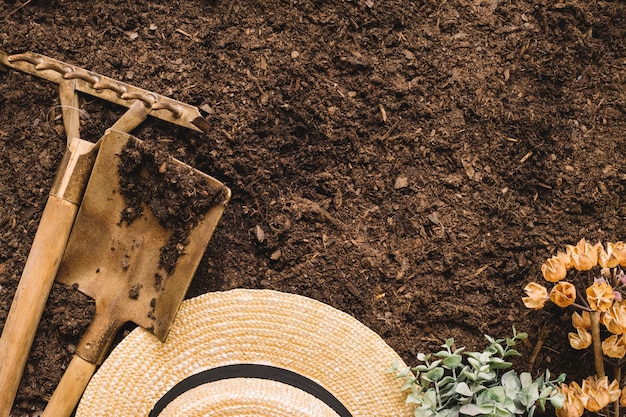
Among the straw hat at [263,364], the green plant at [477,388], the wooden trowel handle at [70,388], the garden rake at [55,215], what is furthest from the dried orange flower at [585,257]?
the wooden trowel handle at [70,388]

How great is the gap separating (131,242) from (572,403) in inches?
47.5

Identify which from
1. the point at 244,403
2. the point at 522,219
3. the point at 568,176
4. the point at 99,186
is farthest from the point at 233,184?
the point at 568,176

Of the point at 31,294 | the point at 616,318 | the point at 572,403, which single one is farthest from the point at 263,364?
the point at 616,318

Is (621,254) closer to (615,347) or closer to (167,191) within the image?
(615,347)

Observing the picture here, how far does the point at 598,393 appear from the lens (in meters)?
1.44

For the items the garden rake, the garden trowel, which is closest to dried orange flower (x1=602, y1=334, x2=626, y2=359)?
the garden trowel

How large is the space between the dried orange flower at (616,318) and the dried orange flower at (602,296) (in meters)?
0.02

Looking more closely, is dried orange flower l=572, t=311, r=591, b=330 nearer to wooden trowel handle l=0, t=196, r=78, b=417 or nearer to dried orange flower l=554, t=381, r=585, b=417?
dried orange flower l=554, t=381, r=585, b=417

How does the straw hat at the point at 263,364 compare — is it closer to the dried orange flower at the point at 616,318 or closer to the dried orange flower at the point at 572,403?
the dried orange flower at the point at 572,403

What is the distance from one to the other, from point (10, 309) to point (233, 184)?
70cm

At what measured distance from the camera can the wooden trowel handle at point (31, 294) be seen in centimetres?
162

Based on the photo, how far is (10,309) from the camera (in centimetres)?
166

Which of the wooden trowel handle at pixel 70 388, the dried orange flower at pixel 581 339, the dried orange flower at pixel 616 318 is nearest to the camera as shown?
the dried orange flower at pixel 616 318

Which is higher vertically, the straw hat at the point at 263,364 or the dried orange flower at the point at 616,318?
the dried orange flower at the point at 616,318
